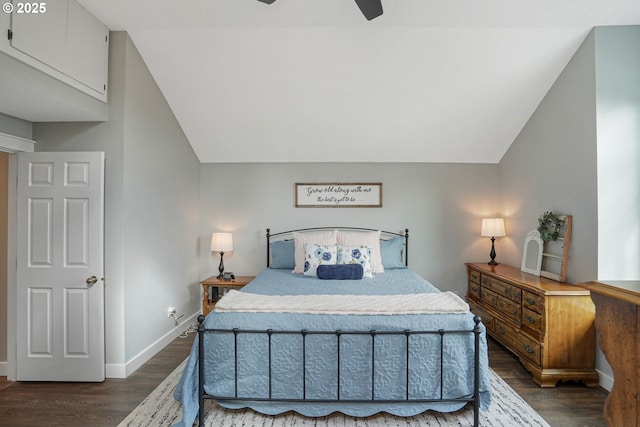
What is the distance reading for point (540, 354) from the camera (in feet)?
9.42

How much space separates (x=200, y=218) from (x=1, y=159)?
2.11 meters

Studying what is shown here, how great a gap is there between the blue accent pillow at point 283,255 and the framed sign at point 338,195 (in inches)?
24.7

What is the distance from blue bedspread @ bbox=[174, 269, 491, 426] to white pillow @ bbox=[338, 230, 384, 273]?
5.61 feet

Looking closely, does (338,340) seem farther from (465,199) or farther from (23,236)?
(465,199)

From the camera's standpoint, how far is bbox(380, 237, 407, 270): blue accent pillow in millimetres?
4172

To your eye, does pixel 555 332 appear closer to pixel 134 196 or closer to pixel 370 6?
pixel 370 6

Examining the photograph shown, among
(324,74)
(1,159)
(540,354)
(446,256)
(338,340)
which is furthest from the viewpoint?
(446,256)

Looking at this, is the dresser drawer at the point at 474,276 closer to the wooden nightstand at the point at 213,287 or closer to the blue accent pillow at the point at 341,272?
the blue accent pillow at the point at 341,272

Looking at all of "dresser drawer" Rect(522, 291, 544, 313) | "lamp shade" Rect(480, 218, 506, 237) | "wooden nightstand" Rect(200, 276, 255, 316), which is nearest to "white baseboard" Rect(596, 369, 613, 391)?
"dresser drawer" Rect(522, 291, 544, 313)

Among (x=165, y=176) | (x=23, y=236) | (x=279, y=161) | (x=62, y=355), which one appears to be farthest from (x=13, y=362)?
(x=279, y=161)

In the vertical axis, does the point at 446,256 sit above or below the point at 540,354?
above

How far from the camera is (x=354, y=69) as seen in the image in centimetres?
346

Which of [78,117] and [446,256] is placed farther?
[446,256]

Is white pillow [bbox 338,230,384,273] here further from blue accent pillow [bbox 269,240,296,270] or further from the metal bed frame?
the metal bed frame
